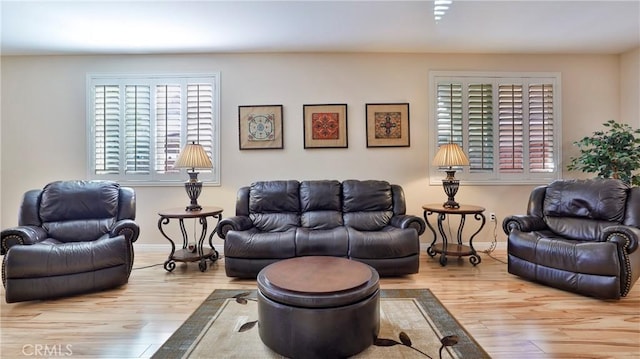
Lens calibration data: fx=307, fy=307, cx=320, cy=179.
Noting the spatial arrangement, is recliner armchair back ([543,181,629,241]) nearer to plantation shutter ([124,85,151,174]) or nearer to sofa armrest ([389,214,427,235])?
sofa armrest ([389,214,427,235])

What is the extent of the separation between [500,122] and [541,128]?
1.84 feet

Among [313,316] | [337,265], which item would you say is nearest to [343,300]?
[313,316]

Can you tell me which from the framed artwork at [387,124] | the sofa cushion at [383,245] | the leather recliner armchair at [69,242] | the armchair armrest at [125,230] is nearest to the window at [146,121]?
the leather recliner armchair at [69,242]

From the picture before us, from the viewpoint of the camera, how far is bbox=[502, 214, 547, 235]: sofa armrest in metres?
3.18

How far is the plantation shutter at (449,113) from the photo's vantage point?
4.20 m

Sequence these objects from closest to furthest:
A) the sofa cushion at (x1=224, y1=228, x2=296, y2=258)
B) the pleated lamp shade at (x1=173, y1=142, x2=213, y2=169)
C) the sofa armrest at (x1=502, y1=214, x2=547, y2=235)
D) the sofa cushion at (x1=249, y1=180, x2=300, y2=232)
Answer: the sofa cushion at (x1=224, y1=228, x2=296, y2=258) → the sofa armrest at (x1=502, y1=214, x2=547, y2=235) → the pleated lamp shade at (x1=173, y1=142, x2=213, y2=169) → the sofa cushion at (x1=249, y1=180, x2=300, y2=232)

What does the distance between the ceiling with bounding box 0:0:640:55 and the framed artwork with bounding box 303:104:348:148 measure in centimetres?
77

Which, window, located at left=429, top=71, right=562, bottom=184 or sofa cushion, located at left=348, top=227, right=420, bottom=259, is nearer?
sofa cushion, located at left=348, top=227, right=420, bottom=259

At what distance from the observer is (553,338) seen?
6.71ft

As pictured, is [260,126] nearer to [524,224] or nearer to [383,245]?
[383,245]

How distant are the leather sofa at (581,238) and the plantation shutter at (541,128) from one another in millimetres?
946
